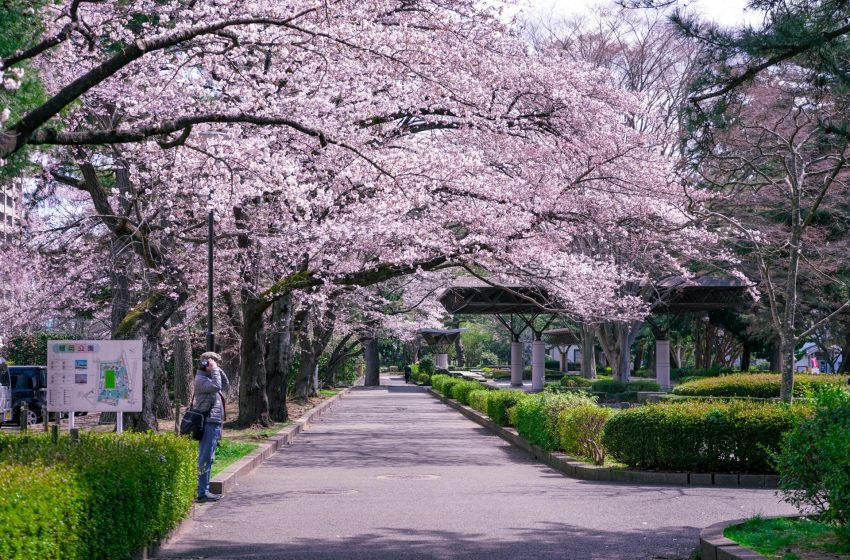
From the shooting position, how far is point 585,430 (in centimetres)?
1596

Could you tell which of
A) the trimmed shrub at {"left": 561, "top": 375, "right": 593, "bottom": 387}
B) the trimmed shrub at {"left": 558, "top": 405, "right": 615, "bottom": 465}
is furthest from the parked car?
Answer: the trimmed shrub at {"left": 561, "top": 375, "right": 593, "bottom": 387}

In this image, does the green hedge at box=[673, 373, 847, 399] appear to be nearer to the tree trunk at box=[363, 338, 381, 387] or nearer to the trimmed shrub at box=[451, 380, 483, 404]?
the trimmed shrub at box=[451, 380, 483, 404]

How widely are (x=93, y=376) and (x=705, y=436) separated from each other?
8580mm

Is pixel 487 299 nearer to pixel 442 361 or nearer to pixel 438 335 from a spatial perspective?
pixel 438 335

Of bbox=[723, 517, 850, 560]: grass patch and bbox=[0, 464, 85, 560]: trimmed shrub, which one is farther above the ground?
bbox=[0, 464, 85, 560]: trimmed shrub

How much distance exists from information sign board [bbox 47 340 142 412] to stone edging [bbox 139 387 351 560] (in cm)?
168

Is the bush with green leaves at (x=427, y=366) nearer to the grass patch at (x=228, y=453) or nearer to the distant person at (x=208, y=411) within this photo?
the grass patch at (x=228, y=453)

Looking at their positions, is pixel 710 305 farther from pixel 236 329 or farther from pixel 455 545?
pixel 455 545

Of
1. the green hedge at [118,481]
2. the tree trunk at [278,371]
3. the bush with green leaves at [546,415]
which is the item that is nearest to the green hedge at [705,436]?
the bush with green leaves at [546,415]

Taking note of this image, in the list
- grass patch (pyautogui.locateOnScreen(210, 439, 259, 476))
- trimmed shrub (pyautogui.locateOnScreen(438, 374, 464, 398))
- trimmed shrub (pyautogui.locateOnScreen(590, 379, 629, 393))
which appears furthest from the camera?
trimmed shrub (pyautogui.locateOnScreen(438, 374, 464, 398))

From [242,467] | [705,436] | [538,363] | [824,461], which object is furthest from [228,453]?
[538,363]

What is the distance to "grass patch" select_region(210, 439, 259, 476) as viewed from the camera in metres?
15.1

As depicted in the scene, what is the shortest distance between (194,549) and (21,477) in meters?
2.89

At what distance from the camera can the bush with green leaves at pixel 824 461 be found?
7.05m
